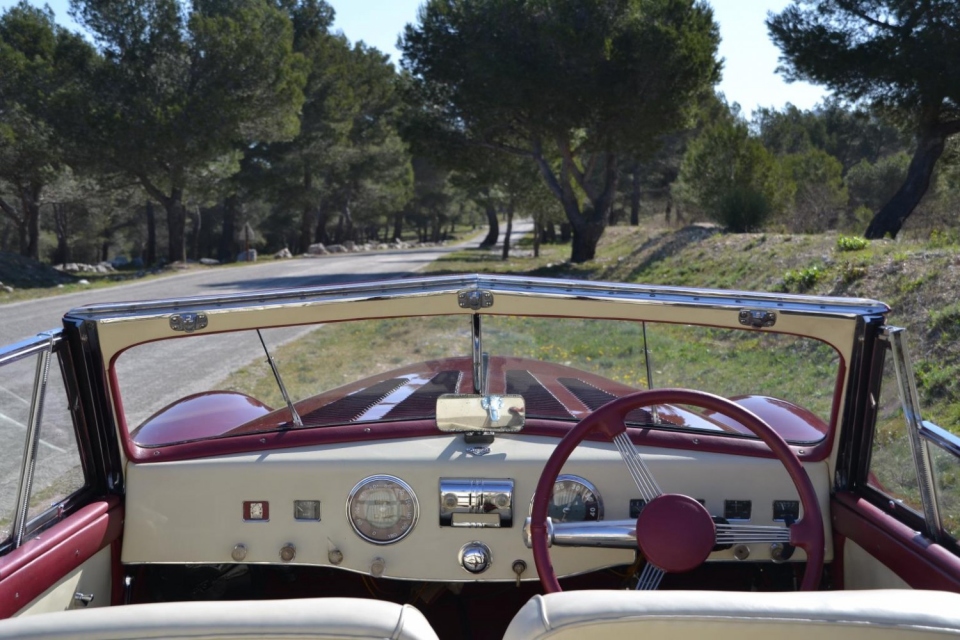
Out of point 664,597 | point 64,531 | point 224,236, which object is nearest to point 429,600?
point 64,531

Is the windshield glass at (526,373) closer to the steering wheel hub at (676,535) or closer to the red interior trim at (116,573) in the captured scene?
the red interior trim at (116,573)

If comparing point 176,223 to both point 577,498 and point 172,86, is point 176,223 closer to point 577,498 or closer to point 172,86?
point 172,86

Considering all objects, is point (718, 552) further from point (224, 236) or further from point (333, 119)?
point (224, 236)

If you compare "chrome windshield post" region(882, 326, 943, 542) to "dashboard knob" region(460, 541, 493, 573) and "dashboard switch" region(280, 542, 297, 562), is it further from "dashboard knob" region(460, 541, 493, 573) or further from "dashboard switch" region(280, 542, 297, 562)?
"dashboard switch" region(280, 542, 297, 562)

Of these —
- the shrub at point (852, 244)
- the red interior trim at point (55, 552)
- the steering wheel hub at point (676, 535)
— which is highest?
the shrub at point (852, 244)

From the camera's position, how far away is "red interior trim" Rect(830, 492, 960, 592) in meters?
2.31

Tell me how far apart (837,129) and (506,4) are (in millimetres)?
29623

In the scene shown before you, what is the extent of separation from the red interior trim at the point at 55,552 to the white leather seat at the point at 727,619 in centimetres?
141

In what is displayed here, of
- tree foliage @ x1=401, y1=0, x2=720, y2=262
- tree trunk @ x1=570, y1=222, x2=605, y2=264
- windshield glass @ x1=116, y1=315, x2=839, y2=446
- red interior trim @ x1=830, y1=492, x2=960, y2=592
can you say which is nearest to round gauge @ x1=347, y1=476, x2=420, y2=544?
windshield glass @ x1=116, y1=315, x2=839, y2=446

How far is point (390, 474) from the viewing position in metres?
2.92

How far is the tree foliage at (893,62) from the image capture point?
1964 centimetres

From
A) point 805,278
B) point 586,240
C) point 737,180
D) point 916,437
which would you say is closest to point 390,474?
point 916,437

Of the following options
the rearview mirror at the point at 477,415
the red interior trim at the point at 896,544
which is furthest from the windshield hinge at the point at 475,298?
the red interior trim at the point at 896,544

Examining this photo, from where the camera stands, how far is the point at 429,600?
3184 millimetres
